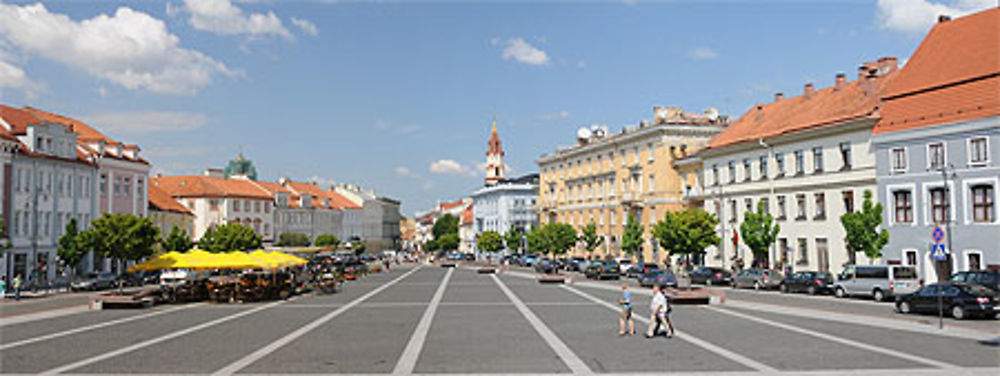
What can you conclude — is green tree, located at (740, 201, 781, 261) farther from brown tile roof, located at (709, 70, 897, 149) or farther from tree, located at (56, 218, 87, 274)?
tree, located at (56, 218, 87, 274)

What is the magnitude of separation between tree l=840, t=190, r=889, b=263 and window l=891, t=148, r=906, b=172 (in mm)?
2045

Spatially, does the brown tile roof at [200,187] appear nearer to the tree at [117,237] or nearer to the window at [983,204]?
the tree at [117,237]

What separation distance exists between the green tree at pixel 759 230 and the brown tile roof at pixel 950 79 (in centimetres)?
1059

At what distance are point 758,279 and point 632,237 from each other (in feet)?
94.0

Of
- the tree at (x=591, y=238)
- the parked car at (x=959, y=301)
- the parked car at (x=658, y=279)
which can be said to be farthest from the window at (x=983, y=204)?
the tree at (x=591, y=238)

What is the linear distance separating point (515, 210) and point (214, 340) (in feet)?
373

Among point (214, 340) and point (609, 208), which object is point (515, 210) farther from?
point (214, 340)

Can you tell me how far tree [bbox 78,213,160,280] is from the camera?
5081cm

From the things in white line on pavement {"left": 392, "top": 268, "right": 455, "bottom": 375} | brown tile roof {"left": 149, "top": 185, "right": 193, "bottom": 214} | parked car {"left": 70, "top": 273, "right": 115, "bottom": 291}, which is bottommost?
parked car {"left": 70, "top": 273, "right": 115, "bottom": 291}

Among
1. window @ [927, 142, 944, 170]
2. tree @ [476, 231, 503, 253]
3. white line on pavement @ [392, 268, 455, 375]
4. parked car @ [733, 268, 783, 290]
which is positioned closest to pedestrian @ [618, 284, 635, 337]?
white line on pavement @ [392, 268, 455, 375]

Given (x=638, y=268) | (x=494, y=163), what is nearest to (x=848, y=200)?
(x=638, y=268)

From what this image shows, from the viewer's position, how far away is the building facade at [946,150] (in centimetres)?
3828

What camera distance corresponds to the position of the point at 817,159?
5147 cm

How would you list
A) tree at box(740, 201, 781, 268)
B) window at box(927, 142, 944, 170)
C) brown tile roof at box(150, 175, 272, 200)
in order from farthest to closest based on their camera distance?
brown tile roof at box(150, 175, 272, 200)
tree at box(740, 201, 781, 268)
window at box(927, 142, 944, 170)
